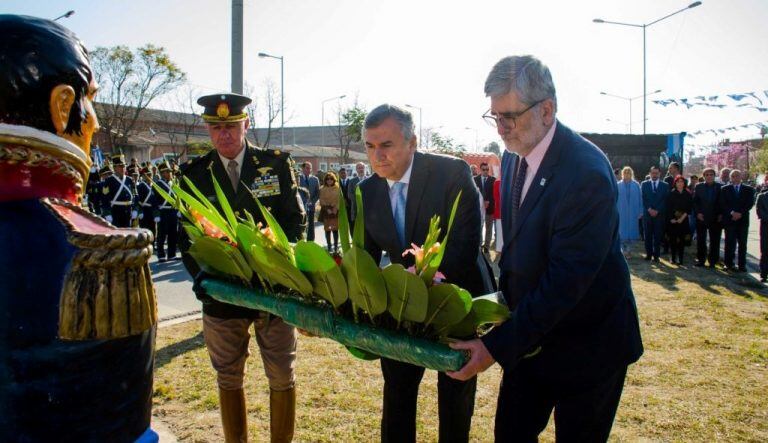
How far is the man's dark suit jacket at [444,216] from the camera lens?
2438 millimetres

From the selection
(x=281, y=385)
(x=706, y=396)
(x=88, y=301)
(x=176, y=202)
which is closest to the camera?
(x=88, y=301)

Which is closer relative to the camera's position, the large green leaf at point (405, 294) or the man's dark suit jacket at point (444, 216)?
the large green leaf at point (405, 294)

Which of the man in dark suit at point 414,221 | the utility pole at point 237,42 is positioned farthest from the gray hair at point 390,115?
the utility pole at point 237,42

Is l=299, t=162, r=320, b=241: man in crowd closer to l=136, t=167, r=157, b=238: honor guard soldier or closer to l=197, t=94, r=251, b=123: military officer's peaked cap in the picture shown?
l=136, t=167, r=157, b=238: honor guard soldier

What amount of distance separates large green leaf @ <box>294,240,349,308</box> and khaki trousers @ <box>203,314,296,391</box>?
3.83 ft

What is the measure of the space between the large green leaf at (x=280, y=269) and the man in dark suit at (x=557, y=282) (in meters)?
0.58

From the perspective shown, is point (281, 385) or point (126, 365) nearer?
point (126, 365)

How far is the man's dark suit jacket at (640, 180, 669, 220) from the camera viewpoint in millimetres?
10898

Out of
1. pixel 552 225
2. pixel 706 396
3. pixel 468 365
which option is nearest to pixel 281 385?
pixel 468 365

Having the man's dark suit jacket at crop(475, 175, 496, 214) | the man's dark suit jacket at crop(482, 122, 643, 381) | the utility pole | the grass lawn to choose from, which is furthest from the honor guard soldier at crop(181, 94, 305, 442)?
the man's dark suit jacket at crop(475, 175, 496, 214)

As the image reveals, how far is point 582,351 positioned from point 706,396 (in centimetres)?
284

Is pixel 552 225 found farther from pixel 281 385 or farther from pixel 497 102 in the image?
pixel 281 385

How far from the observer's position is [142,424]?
1.32m

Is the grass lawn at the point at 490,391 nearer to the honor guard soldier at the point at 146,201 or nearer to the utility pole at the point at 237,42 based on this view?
the utility pole at the point at 237,42
